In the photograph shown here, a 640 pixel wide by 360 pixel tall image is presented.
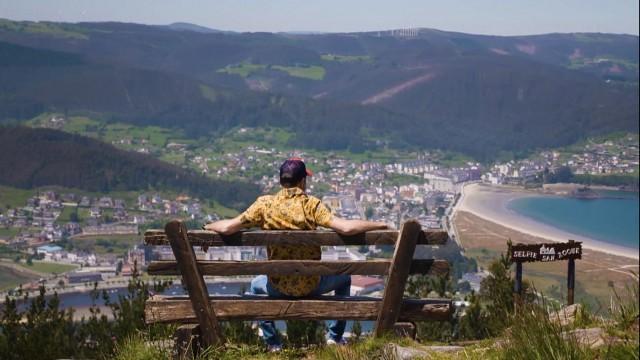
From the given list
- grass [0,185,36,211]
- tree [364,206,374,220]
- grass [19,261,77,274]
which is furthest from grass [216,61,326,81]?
grass [19,261,77,274]

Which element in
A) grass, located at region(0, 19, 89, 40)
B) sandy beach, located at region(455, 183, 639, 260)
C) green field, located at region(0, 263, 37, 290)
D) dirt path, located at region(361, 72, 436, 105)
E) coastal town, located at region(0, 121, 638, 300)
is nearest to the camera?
green field, located at region(0, 263, 37, 290)

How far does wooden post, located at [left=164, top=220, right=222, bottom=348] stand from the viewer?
527 centimetres

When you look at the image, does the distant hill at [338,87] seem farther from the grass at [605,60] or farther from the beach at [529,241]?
the beach at [529,241]

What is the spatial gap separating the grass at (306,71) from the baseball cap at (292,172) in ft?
579

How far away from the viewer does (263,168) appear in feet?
313

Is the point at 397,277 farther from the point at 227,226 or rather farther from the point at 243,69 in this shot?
the point at 243,69

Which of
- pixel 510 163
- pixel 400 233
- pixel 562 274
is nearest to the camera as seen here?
pixel 400 233

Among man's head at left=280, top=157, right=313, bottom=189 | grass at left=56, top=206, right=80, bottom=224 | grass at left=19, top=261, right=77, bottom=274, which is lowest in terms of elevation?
grass at left=56, top=206, right=80, bottom=224

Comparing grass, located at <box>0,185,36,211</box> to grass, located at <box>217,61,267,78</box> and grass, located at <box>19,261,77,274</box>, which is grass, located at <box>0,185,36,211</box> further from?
grass, located at <box>217,61,267,78</box>

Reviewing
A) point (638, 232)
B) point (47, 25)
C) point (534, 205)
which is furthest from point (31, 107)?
point (638, 232)

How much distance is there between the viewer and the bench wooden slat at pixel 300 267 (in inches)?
206

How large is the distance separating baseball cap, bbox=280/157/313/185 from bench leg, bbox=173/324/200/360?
3.24 ft

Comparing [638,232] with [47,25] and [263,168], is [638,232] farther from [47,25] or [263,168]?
[47,25]

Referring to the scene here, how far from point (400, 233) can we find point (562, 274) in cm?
3701
